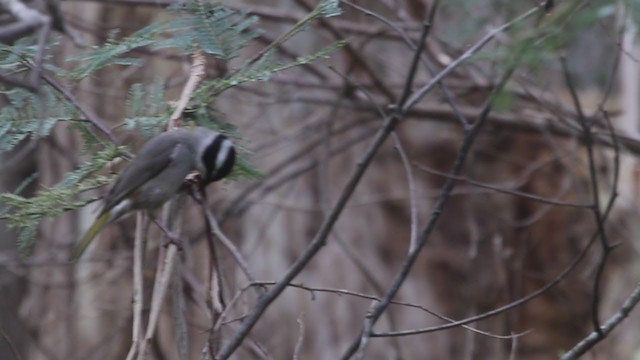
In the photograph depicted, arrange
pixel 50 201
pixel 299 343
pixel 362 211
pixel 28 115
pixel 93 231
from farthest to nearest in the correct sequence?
pixel 362 211 < pixel 93 231 < pixel 28 115 < pixel 50 201 < pixel 299 343

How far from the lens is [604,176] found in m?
5.44

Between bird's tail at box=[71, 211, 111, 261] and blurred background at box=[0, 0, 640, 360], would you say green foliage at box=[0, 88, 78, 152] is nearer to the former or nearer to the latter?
bird's tail at box=[71, 211, 111, 261]

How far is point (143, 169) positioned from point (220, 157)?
0.29 meters

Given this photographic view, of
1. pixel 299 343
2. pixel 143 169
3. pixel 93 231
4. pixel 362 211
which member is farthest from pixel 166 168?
pixel 362 211

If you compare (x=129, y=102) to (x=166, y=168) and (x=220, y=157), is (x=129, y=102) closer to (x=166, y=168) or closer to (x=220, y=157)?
(x=166, y=168)

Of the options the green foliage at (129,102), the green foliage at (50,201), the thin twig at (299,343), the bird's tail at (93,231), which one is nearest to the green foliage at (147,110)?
the green foliage at (129,102)

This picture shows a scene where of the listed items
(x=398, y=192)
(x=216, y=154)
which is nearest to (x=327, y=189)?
(x=398, y=192)

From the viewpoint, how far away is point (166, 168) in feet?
8.38

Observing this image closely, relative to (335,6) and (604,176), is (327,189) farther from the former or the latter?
(335,6)

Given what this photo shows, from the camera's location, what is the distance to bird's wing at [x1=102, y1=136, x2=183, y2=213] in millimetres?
2551

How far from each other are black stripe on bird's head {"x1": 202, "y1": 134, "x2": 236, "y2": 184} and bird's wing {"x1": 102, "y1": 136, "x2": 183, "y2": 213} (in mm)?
154

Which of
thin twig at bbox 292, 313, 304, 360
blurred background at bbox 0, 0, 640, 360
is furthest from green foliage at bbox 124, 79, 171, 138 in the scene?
blurred background at bbox 0, 0, 640, 360

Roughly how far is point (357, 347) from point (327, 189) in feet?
11.2

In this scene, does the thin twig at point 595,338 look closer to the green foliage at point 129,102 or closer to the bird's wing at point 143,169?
A: the green foliage at point 129,102
